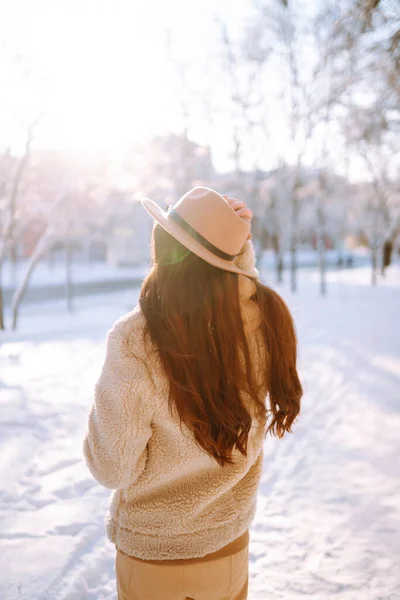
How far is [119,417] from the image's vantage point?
49.1 inches

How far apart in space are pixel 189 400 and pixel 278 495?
272 cm

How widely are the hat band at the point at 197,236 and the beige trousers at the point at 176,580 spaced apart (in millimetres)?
814

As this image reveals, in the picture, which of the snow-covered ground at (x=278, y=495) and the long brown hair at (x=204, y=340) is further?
the snow-covered ground at (x=278, y=495)

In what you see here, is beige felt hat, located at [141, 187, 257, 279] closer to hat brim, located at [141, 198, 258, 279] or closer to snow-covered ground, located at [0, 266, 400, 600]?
hat brim, located at [141, 198, 258, 279]

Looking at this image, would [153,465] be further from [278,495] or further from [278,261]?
[278,261]

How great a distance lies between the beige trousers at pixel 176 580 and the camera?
1.34 metres

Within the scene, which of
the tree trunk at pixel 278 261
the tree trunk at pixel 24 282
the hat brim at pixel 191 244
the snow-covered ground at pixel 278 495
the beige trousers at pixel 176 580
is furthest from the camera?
the tree trunk at pixel 278 261

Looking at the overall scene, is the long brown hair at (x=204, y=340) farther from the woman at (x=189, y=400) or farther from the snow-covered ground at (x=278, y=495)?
the snow-covered ground at (x=278, y=495)

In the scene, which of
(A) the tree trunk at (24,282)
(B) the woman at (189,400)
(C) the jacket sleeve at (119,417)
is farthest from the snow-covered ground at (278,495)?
(A) the tree trunk at (24,282)

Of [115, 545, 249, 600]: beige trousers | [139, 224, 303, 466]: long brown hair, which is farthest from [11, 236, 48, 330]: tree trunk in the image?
[139, 224, 303, 466]: long brown hair

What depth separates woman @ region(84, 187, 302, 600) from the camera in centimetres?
124

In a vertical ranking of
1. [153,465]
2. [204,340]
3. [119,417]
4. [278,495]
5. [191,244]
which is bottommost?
[278,495]

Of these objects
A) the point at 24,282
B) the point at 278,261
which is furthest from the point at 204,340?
the point at 278,261

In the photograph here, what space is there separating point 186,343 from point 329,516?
262 centimetres
